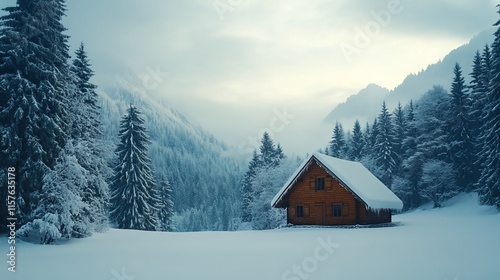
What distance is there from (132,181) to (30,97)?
947 inches

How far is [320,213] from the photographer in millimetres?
37188

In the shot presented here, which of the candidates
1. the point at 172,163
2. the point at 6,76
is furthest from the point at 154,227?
the point at 172,163

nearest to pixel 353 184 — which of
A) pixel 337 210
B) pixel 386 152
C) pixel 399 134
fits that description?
pixel 337 210

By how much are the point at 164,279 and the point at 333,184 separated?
25.1 m

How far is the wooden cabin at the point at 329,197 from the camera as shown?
116ft

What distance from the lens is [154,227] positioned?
48531 millimetres

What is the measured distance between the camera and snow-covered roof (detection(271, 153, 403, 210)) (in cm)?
3403

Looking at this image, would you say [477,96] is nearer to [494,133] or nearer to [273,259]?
[494,133]

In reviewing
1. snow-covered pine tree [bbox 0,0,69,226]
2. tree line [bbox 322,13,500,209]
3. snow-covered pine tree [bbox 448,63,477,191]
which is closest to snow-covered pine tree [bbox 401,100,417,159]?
tree line [bbox 322,13,500,209]

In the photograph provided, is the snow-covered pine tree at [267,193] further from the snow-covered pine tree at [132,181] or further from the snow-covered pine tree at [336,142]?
the snow-covered pine tree at [336,142]

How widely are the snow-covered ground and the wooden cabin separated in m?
11.5

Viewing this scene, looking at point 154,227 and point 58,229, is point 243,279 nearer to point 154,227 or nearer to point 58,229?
point 58,229

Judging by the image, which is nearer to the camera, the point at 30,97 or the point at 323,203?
the point at 30,97

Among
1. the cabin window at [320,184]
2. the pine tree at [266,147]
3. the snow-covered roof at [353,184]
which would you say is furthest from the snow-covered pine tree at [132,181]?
the pine tree at [266,147]
